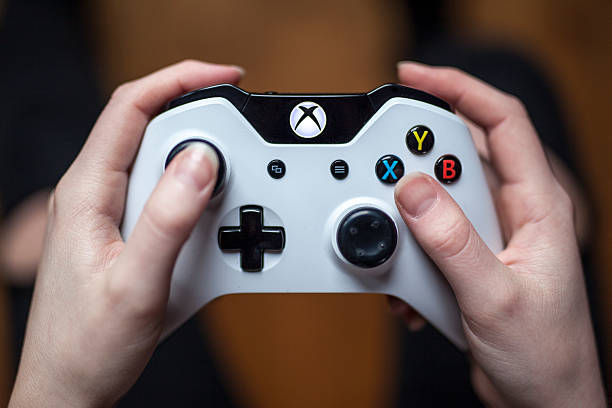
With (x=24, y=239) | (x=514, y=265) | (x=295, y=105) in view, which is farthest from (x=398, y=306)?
(x=24, y=239)

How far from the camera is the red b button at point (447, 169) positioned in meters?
0.50

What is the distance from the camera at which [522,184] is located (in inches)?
21.4

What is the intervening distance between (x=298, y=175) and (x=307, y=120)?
50 mm

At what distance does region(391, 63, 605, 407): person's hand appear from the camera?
1.46 feet

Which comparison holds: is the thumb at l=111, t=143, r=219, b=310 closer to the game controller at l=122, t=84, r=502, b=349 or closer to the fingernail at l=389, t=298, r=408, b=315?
the game controller at l=122, t=84, r=502, b=349

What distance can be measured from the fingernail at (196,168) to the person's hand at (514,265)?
0.52ft

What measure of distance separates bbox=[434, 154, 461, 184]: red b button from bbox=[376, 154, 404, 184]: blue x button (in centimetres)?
4

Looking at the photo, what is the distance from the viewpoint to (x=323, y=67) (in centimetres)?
121

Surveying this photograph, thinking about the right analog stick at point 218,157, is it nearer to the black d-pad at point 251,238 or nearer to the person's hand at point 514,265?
the black d-pad at point 251,238

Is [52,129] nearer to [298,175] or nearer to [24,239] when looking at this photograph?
[24,239]

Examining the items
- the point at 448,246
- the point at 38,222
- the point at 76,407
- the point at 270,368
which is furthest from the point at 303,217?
the point at 270,368

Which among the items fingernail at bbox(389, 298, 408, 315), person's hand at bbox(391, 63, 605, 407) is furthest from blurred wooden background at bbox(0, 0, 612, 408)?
person's hand at bbox(391, 63, 605, 407)

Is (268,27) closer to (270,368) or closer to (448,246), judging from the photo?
(270,368)

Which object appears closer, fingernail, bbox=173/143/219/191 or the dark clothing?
fingernail, bbox=173/143/219/191
